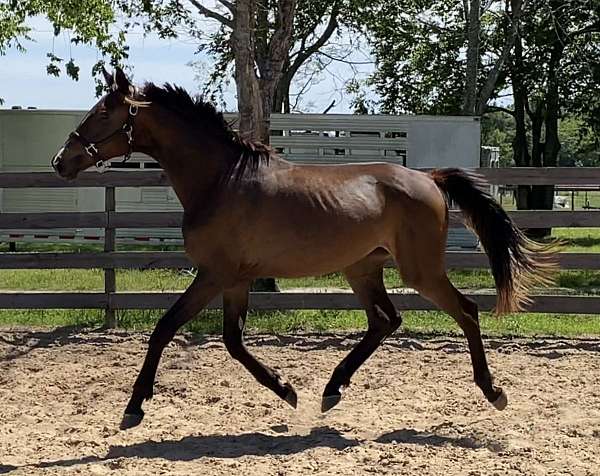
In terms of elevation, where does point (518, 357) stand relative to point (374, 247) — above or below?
below

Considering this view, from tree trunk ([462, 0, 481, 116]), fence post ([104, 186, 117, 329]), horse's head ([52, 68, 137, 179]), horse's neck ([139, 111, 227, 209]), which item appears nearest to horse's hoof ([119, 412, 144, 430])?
horse's neck ([139, 111, 227, 209])

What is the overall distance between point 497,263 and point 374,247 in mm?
909

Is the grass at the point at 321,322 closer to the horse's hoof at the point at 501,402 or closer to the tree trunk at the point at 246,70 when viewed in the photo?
the tree trunk at the point at 246,70

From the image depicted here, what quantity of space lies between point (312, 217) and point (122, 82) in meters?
1.38

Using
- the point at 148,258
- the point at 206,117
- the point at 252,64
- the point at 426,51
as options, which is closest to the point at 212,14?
the point at 252,64

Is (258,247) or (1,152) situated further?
(1,152)

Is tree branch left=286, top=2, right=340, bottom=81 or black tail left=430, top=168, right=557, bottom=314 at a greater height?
tree branch left=286, top=2, right=340, bottom=81

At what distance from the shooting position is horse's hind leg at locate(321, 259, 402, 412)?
534 cm

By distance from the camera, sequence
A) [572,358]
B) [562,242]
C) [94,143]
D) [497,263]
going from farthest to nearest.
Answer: [572,358] → [562,242] → [497,263] → [94,143]

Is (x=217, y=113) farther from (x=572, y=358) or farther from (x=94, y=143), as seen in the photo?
(x=572, y=358)

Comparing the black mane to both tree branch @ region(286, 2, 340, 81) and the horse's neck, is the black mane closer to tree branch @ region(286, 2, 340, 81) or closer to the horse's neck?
the horse's neck

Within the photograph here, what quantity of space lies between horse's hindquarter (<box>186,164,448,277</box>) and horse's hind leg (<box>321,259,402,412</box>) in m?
0.42

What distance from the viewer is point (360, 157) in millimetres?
14398

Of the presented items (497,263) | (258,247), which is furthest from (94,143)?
(497,263)
